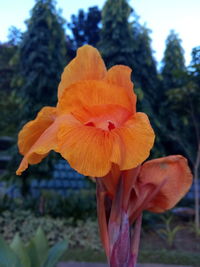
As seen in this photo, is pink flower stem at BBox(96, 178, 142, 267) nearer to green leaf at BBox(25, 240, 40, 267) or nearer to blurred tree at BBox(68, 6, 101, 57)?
green leaf at BBox(25, 240, 40, 267)

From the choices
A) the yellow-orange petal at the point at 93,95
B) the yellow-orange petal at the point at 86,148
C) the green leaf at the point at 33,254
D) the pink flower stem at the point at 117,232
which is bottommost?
the green leaf at the point at 33,254

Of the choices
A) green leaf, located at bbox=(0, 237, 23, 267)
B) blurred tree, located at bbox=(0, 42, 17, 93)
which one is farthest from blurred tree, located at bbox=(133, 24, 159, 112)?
green leaf, located at bbox=(0, 237, 23, 267)

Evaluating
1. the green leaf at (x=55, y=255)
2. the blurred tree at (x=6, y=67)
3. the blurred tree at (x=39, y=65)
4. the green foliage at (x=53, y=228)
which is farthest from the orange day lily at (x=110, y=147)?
the blurred tree at (x=6, y=67)

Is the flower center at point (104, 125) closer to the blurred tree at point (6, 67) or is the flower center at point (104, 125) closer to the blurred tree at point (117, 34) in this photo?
the blurred tree at point (117, 34)

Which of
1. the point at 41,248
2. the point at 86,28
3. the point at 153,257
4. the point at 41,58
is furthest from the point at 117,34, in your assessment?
the point at 86,28

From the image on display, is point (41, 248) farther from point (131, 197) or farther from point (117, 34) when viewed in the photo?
point (117, 34)

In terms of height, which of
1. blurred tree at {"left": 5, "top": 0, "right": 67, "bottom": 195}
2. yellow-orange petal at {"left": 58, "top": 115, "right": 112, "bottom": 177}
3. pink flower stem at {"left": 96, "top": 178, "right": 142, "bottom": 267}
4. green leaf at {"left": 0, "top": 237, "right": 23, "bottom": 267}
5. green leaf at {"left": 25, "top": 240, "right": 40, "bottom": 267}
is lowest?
green leaf at {"left": 25, "top": 240, "right": 40, "bottom": 267}

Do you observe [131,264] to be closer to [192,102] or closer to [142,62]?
[192,102]
